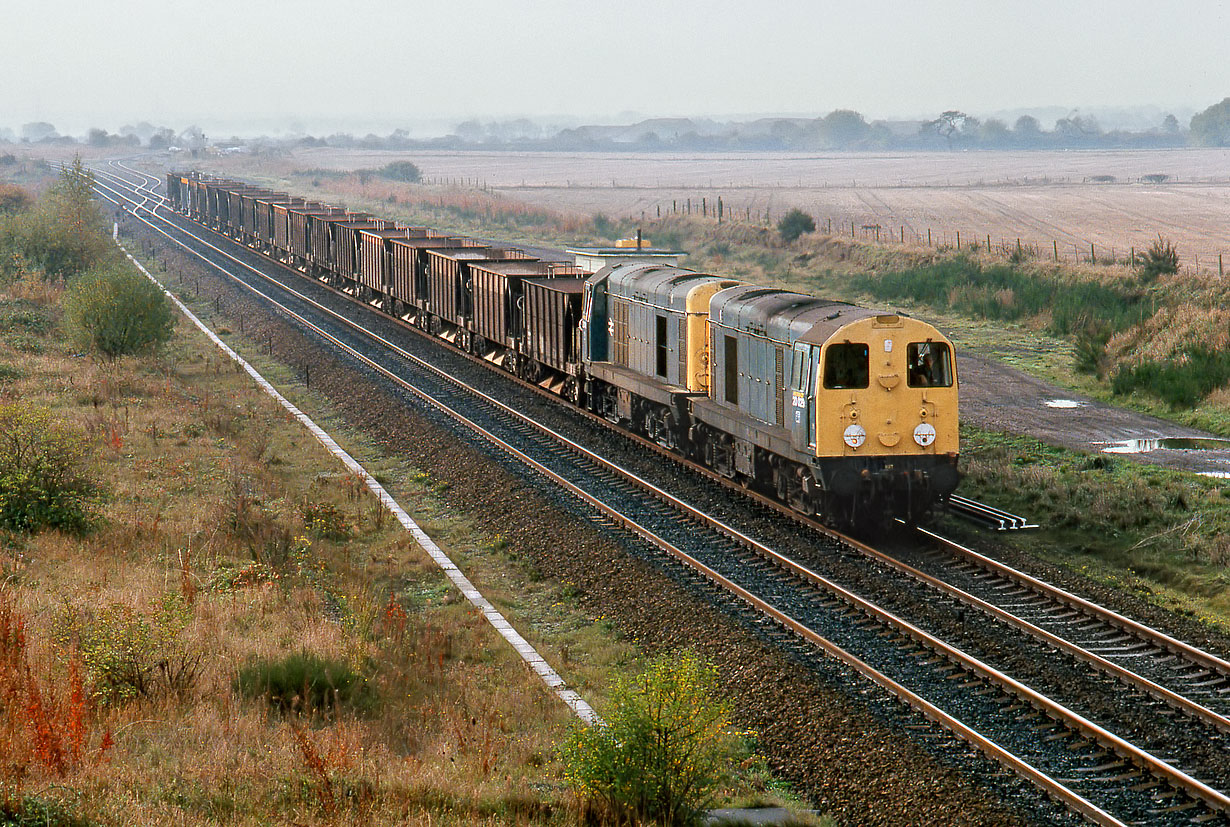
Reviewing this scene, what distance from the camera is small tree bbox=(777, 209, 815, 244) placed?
66.4 metres

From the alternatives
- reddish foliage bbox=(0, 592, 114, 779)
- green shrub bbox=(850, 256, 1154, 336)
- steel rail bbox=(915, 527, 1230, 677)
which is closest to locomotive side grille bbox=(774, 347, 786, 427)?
steel rail bbox=(915, 527, 1230, 677)

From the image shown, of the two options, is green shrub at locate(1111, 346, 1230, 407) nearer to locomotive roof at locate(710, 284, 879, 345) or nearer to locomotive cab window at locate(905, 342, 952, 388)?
locomotive roof at locate(710, 284, 879, 345)

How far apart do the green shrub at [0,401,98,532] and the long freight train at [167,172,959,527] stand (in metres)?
Answer: 10.4

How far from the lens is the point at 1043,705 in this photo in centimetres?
1199

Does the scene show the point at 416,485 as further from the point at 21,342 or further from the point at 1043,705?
the point at 21,342

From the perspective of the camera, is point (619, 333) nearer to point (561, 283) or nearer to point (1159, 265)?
point (561, 283)

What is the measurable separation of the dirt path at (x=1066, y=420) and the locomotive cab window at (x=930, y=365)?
23.5 feet

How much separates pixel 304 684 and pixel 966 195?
111m

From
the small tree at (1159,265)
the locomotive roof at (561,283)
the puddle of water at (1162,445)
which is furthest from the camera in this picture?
the small tree at (1159,265)

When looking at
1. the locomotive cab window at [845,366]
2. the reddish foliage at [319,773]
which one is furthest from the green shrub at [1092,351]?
the reddish foliage at [319,773]

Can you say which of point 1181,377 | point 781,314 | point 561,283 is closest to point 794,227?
point 561,283

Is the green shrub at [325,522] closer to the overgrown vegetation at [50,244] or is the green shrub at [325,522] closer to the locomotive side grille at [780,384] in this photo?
the locomotive side grille at [780,384]

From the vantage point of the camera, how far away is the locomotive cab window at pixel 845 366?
17.7 m

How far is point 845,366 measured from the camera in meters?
17.8
